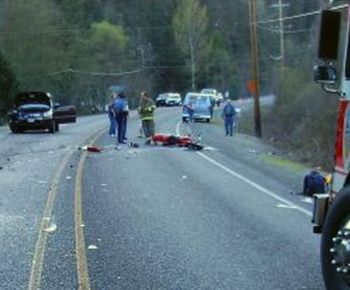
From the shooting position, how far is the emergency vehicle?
624 centimetres

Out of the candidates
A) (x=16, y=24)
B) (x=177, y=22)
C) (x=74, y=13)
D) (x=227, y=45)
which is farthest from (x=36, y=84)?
(x=227, y=45)

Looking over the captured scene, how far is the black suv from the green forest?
44.3 feet

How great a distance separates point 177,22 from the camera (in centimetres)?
11488

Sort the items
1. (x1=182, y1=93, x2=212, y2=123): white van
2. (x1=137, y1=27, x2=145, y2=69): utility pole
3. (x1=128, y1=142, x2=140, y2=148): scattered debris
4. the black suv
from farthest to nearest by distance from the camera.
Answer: (x1=137, y1=27, x2=145, y2=69): utility pole
(x1=182, y1=93, x2=212, y2=123): white van
the black suv
(x1=128, y1=142, x2=140, y2=148): scattered debris

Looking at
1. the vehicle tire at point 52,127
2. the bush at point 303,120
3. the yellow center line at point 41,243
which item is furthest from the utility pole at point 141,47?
the yellow center line at point 41,243

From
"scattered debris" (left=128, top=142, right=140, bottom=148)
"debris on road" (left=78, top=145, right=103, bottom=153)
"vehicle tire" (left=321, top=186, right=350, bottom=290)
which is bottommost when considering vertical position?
"scattered debris" (left=128, top=142, right=140, bottom=148)

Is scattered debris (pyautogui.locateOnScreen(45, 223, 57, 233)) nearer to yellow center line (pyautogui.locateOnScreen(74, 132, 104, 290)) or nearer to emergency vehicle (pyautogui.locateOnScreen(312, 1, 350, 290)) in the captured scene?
yellow center line (pyautogui.locateOnScreen(74, 132, 104, 290))

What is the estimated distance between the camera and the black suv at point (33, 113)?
3272 centimetres

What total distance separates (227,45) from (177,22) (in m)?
15.8

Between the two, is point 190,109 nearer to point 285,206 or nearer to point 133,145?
point 133,145

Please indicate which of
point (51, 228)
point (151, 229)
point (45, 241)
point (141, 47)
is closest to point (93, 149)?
point (51, 228)

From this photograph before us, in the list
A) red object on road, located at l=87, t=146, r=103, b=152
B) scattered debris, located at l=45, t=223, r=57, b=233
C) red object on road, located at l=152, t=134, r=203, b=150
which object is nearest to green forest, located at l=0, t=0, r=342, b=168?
red object on road, located at l=152, t=134, r=203, b=150

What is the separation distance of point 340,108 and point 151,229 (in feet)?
13.7

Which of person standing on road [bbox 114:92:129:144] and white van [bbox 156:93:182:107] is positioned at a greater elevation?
person standing on road [bbox 114:92:129:144]
